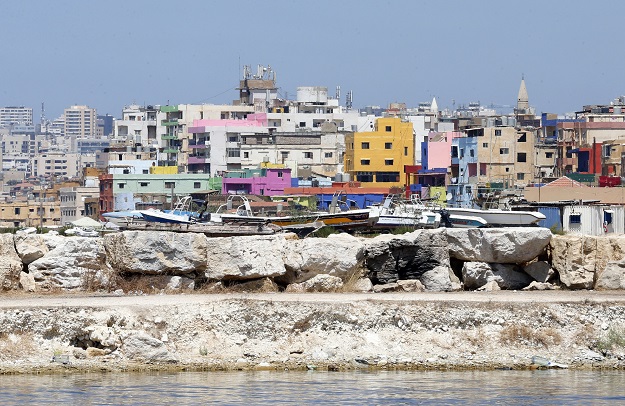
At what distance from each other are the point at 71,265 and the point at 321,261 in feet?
13.2

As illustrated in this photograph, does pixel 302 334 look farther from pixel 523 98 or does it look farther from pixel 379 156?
pixel 523 98

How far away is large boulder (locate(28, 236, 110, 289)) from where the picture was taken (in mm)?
22688

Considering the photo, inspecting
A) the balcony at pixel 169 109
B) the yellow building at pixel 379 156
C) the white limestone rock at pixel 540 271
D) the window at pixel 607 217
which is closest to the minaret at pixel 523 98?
the balcony at pixel 169 109

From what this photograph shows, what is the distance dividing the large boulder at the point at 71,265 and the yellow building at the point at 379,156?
62.9 metres

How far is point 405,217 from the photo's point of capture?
41.4 metres

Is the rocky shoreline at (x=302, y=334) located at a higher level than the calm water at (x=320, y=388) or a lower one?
higher

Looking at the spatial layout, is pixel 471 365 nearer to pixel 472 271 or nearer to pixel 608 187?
pixel 472 271

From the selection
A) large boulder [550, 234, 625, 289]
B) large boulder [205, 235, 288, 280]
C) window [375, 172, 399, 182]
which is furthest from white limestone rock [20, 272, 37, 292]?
window [375, 172, 399, 182]

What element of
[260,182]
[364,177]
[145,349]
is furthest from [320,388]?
[364,177]

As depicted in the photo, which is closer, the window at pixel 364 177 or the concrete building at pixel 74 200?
the window at pixel 364 177

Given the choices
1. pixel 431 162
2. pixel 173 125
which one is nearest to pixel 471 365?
pixel 431 162

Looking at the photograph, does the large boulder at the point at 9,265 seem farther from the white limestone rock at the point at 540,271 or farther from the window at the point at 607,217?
the window at the point at 607,217

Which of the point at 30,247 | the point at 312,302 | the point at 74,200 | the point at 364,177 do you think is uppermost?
the point at 364,177

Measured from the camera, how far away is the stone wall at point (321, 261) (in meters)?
22.9
